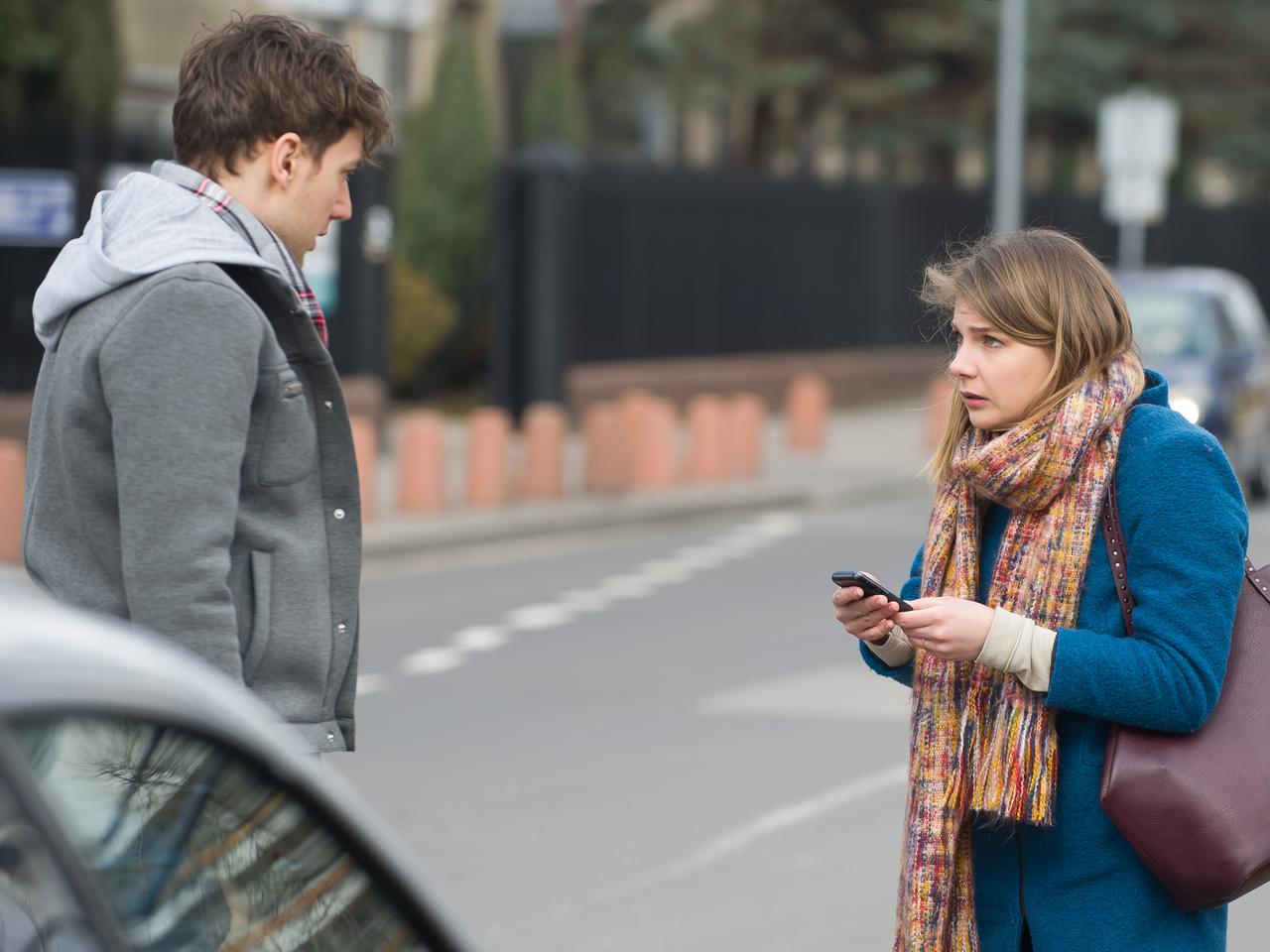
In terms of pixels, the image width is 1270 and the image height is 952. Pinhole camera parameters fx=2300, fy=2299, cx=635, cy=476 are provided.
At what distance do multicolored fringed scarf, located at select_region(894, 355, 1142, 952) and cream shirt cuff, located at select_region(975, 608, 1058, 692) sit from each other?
6 centimetres

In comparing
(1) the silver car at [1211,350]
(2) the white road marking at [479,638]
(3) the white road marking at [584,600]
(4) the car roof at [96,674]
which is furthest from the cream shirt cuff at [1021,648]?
(1) the silver car at [1211,350]

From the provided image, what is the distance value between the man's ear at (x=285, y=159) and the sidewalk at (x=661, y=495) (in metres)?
9.98

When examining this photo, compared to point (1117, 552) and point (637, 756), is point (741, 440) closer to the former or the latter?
point (637, 756)

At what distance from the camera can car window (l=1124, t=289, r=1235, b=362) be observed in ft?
55.4

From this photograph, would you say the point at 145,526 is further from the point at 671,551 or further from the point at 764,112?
the point at 764,112

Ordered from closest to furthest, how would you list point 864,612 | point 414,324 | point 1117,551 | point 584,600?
point 1117,551 → point 864,612 → point 584,600 → point 414,324

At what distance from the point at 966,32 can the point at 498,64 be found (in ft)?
23.1

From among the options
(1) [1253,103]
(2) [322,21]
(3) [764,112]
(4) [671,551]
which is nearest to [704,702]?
(4) [671,551]

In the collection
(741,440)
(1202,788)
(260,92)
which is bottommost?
(741,440)

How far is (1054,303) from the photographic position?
3221mm

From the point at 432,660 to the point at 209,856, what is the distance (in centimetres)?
857

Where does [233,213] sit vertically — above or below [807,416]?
above

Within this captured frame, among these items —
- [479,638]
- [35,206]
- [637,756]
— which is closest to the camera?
[637,756]

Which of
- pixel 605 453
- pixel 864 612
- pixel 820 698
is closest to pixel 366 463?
pixel 605 453
